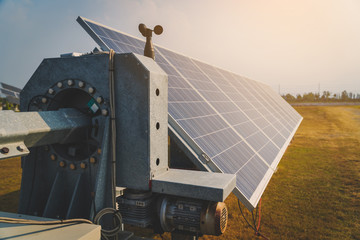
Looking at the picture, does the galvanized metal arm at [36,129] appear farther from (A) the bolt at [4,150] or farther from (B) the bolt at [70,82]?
(B) the bolt at [70,82]

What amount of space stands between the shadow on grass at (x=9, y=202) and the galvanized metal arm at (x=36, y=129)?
717 centimetres

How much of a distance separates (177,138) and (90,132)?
6.51ft

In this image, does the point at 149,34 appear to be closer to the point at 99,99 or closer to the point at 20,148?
the point at 99,99

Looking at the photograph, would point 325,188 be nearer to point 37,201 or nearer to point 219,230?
point 219,230

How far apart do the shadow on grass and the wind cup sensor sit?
7.70 metres

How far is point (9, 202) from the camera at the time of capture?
30.5ft

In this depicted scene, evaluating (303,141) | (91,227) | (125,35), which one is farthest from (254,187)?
(303,141)

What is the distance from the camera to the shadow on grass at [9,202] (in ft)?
28.5

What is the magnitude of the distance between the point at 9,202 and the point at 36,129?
850 centimetres

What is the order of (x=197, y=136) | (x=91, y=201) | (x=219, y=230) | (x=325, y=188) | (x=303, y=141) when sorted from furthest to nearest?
(x=303, y=141) → (x=325, y=188) → (x=197, y=136) → (x=91, y=201) → (x=219, y=230)

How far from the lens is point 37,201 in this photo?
11.6 ft

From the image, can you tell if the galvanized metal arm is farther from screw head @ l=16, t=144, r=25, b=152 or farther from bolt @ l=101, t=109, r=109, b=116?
bolt @ l=101, t=109, r=109, b=116

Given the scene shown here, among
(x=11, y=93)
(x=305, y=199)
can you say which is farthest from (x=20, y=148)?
(x=11, y=93)

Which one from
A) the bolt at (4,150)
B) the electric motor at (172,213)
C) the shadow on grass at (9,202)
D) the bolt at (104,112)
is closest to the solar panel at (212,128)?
the electric motor at (172,213)
